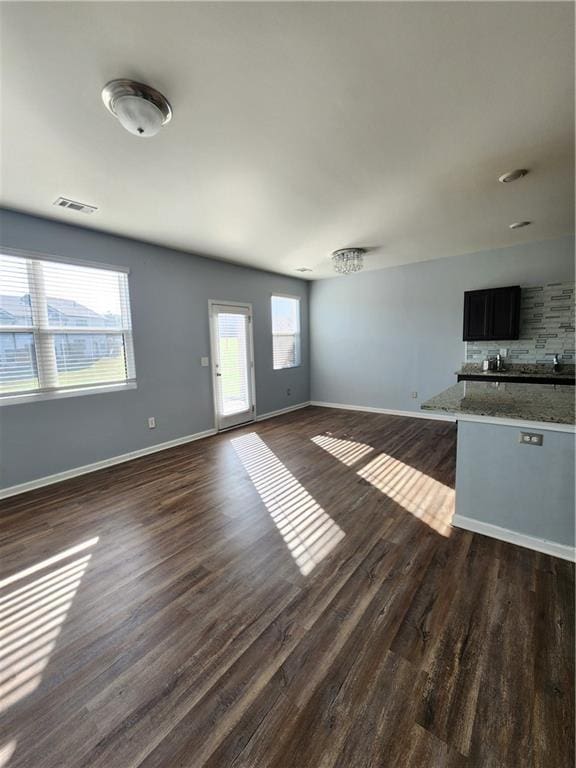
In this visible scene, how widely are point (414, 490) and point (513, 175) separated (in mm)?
2689

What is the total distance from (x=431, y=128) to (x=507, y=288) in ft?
10.9

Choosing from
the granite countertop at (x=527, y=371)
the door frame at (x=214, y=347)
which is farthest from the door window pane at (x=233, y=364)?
the granite countertop at (x=527, y=371)

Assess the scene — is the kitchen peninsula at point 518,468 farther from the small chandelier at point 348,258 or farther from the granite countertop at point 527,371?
the small chandelier at point 348,258

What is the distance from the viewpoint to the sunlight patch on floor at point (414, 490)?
2.52 meters

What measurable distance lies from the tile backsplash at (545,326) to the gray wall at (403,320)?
0.57ft

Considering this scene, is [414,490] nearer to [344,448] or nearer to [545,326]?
[344,448]

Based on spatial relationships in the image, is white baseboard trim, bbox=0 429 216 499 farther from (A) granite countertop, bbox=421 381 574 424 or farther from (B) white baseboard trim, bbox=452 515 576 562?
(B) white baseboard trim, bbox=452 515 576 562

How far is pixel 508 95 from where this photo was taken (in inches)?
64.8

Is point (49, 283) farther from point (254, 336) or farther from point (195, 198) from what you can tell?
point (254, 336)

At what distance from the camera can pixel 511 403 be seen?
7.52 feet

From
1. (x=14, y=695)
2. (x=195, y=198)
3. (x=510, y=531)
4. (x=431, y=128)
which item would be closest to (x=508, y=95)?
(x=431, y=128)

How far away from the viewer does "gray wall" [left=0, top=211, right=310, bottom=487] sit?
9.97 ft

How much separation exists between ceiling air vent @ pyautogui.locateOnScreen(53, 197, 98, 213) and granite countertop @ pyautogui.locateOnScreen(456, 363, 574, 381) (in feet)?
15.8

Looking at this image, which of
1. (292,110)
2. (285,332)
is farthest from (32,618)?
(285,332)
